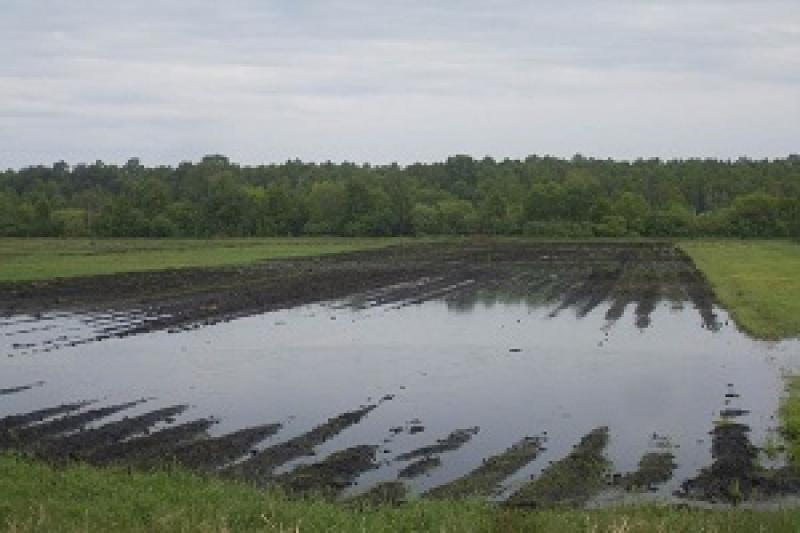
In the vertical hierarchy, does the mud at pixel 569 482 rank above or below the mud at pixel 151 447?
below

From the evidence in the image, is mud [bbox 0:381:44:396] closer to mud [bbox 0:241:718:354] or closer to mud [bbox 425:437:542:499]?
mud [bbox 0:241:718:354]

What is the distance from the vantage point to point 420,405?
21.9m

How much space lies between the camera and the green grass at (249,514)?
10891mm

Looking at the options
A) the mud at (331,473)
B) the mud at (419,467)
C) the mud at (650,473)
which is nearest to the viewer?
the mud at (331,473)

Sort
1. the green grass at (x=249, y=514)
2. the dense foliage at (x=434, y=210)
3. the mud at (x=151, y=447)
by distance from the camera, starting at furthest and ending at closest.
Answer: the dense foliage at (x=434, y=210), the mud at (x=151, y=447), the green grass at (x=249, y=514)

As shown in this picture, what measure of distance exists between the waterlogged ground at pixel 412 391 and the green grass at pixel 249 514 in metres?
1.80

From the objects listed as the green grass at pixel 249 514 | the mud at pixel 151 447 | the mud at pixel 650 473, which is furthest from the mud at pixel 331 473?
the mud at pixel 650 473

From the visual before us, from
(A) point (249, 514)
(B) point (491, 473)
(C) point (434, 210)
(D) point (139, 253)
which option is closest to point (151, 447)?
(B) point (491, 473)

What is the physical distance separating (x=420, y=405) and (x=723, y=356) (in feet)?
33.7

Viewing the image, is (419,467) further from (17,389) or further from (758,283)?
(758,283)

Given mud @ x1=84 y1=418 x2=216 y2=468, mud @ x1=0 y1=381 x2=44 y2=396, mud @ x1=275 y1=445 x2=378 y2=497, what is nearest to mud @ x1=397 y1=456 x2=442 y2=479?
mud @ x1=275 y1=445 x2=378 y2=497

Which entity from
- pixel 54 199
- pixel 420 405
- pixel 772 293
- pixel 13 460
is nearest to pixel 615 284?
pixel 772 293

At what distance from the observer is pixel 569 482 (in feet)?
50.6

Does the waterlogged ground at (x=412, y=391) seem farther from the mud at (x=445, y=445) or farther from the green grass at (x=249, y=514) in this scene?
the green grass at (x=249, y=514)
